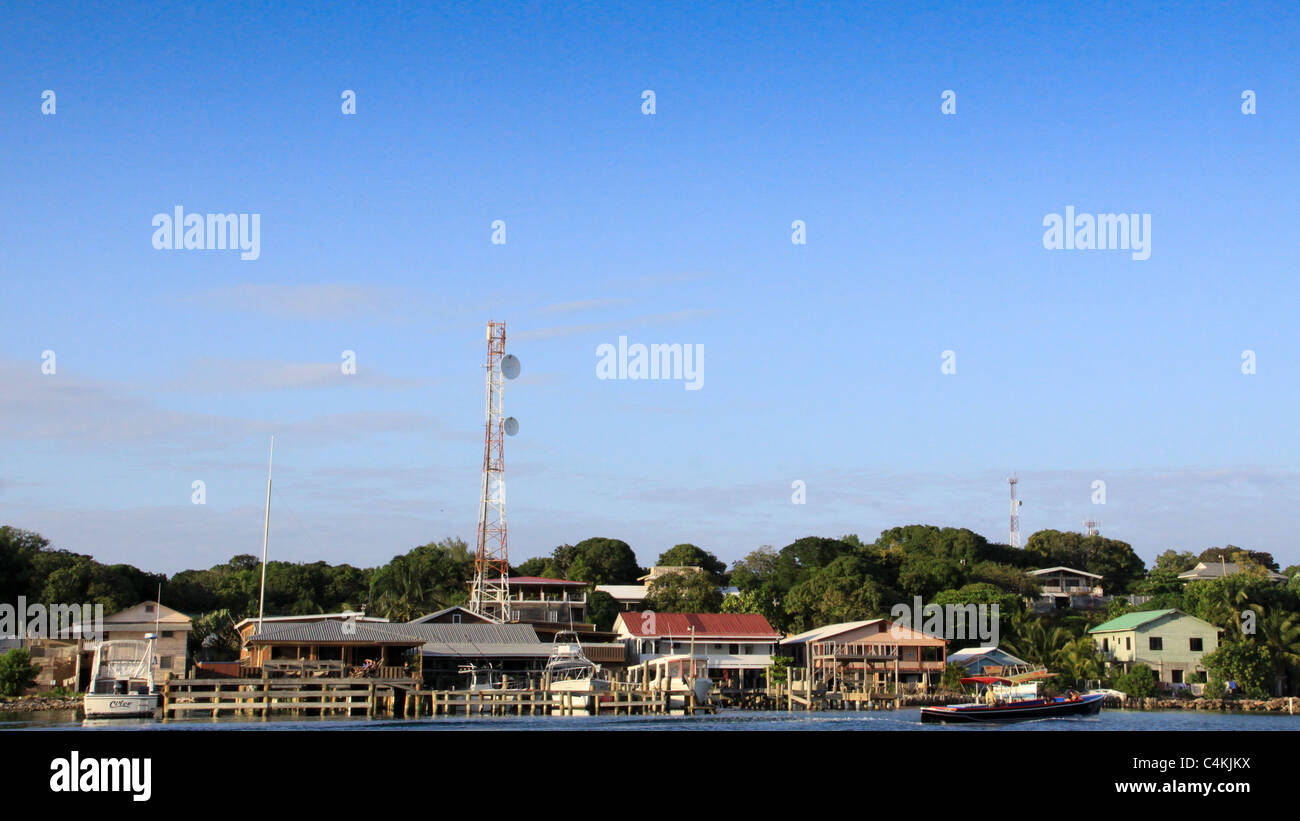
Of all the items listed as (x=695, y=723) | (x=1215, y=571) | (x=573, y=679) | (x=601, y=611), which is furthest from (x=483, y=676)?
(x=1215, y=571)

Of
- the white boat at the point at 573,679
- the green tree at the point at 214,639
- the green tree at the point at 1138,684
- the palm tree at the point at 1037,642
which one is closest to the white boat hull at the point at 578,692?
the white boat at the point at 573,679

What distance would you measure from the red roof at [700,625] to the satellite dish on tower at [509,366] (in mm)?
17627

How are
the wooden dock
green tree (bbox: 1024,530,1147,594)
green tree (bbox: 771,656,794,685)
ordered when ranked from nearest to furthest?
the wooden dock → green tree (bbox: 771,656,794,685) → green tree (bbox: 1024,530,1147,594)

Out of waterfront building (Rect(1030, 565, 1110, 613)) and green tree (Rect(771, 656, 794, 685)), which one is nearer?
green tree (Rect(771, 656, 794, 685))

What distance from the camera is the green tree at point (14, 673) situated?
183 feet

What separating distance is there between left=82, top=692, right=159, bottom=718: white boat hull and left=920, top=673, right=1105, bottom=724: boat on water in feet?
96.6

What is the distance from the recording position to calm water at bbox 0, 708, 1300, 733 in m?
39.0

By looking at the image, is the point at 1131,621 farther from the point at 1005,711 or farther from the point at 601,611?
the point at 601,611

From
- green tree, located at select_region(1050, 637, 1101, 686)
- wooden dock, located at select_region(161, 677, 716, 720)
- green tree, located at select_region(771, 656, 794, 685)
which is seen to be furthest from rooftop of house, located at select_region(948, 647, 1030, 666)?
wooden dock, located at select_region(161, 677, 716, 720)

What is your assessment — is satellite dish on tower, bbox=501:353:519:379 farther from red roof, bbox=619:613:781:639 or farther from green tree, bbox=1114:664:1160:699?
green tree, bbox=1114:664:1160:699
